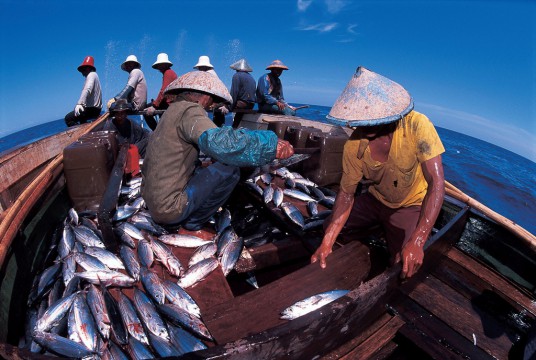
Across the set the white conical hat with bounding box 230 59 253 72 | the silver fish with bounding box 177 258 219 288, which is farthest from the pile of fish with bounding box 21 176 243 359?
the white conical hat with bounding box 230 59 253 72

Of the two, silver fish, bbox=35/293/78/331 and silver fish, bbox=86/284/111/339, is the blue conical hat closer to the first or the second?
silver fish, bbox=86/284/111/339

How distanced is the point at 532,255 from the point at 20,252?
21.1ft

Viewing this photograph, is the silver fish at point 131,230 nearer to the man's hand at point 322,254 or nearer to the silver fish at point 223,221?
the silver fish at point 223,221

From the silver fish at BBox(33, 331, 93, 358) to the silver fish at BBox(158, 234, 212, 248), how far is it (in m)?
1.53

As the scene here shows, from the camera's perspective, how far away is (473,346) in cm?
269

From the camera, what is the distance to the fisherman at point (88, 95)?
27.8 ft

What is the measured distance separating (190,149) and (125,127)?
4.64 metres

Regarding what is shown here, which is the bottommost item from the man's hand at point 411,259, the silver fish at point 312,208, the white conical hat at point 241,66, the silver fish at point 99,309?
the silver fish at point 99,309

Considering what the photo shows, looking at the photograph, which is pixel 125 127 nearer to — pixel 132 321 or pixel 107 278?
pixel 107 278

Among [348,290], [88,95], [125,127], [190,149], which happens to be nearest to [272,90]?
[125,127]

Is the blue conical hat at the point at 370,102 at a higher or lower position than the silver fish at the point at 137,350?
higher

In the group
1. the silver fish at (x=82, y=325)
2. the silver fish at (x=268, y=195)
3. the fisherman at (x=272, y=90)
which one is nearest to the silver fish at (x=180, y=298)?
the silver fish at (x=82, y=325)

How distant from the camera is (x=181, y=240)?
3.87 meters

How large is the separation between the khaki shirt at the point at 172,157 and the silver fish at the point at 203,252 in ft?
1.89
